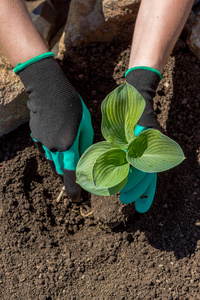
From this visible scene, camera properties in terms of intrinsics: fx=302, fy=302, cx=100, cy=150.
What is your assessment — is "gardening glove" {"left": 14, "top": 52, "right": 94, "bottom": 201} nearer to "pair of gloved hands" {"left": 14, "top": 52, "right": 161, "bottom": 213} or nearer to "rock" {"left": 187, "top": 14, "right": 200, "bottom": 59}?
"pair of gloved hands" {"left": 14, "top": 52, "right": 161, "bottom": 213}

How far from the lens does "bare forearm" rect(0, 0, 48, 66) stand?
1.51 m

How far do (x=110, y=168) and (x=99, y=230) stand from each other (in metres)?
0.52

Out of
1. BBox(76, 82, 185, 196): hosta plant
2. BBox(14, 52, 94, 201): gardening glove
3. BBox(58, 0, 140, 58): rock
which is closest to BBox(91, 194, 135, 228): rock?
BBox(14, 52, 94, 201): gardening glove

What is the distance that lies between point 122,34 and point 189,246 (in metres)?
1.31

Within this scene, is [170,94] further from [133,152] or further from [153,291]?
[153,291]

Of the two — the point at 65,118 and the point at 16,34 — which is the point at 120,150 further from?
the point at 16,34

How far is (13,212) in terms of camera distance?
5.11 ft

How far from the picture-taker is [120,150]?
3.80 ft

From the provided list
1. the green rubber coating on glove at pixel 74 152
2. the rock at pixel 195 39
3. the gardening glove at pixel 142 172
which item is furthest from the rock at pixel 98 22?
the green rubber coating on glove at pixel 74 152

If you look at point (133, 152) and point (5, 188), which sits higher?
point (133, 152)

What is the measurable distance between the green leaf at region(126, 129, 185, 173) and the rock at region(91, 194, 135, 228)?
15.3 inches

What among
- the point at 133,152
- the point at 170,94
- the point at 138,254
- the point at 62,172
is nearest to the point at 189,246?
the point at 138,254

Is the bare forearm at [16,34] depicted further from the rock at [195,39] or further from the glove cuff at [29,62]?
the rock at [195,39]

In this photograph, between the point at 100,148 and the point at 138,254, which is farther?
the point at 138,254
